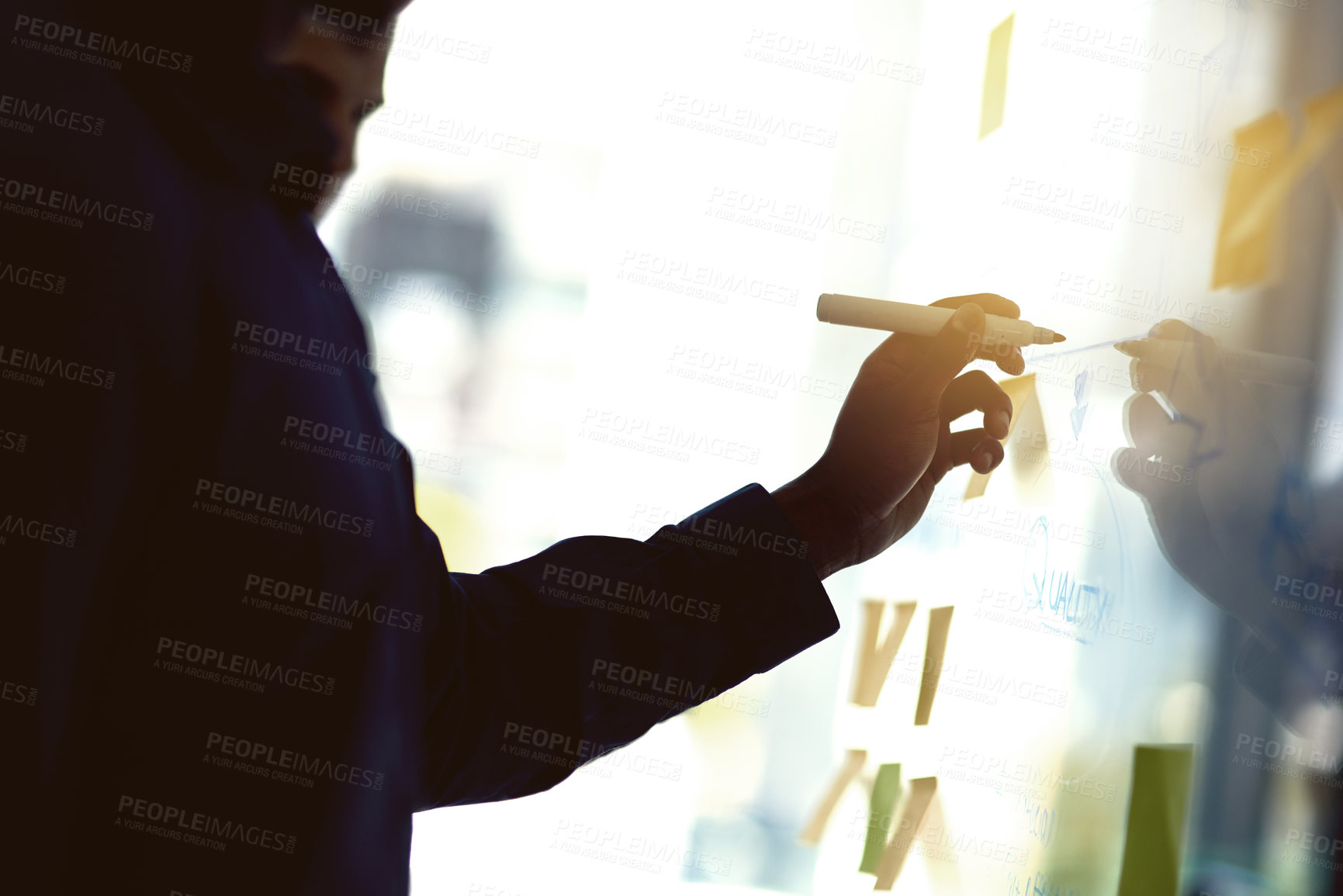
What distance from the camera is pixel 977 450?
74 centimetres

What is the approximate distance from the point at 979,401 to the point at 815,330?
518 millimetres

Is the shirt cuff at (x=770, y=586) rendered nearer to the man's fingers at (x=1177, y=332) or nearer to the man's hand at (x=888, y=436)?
the man's hand at (x=888, y=436)

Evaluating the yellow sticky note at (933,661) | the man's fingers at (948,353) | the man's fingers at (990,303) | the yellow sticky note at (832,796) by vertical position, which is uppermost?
the man's fingers at (990,303)

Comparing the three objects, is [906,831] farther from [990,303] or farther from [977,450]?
[990,303]

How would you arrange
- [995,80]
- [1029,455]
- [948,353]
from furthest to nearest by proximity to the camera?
[995,80], [1029,455], [948,353]

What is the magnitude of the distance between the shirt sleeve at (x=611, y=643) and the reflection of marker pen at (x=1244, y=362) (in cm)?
34

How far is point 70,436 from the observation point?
0.41m

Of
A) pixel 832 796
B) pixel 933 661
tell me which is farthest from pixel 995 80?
pixel 832 796

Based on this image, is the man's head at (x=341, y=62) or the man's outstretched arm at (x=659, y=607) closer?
the man's head at (x=341, y=62)

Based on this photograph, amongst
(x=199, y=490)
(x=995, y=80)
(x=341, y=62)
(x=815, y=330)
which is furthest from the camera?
(x=815, y=330)


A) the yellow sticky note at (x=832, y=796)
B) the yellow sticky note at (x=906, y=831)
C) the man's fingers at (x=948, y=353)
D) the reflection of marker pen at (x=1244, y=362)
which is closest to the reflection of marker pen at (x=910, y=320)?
the man's fingers at (x=948, y=353)

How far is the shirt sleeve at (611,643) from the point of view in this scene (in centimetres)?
66

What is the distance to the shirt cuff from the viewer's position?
2.25 ft

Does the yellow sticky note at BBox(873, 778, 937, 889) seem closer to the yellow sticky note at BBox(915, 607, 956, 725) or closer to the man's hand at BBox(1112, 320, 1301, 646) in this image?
the yellow sticky note at BBox(915, 607, 956, 725)
